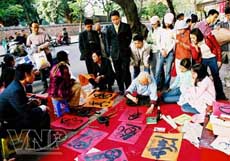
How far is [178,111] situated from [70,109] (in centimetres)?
156

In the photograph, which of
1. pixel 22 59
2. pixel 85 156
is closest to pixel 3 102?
pixel 85 156

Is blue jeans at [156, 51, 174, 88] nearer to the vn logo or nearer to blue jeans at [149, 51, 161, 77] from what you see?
blue jeans at [149, 51, 161, 77]

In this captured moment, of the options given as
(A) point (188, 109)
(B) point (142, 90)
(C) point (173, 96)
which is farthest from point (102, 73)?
(A) point (188, 109)

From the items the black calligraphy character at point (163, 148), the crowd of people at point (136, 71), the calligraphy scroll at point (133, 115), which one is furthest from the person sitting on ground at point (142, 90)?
the black calligraphy character at point (163, 148)

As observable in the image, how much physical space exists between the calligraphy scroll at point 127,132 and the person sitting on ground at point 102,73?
1.51 meters

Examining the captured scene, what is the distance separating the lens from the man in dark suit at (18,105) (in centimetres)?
271

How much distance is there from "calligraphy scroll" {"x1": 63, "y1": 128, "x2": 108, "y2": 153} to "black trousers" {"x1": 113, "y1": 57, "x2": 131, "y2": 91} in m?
1.58

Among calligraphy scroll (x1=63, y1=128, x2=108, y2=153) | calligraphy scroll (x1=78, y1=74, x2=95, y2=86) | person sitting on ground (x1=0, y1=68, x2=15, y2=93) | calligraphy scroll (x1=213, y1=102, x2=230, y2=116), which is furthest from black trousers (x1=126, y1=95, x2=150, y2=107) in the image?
person sitting on ground (x1=0, y1=68, x2=15, y2=93)

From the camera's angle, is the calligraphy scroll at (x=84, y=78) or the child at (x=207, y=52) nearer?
the child at (x=207, y=52)

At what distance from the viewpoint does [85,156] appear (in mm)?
2713

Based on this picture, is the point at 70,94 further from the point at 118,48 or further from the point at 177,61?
the point at 177,61

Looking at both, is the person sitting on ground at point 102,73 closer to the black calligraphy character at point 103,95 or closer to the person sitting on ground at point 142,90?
the black calligraphy character at point 103,95

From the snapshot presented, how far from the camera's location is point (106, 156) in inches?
106

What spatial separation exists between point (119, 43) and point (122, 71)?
0.51 meters
